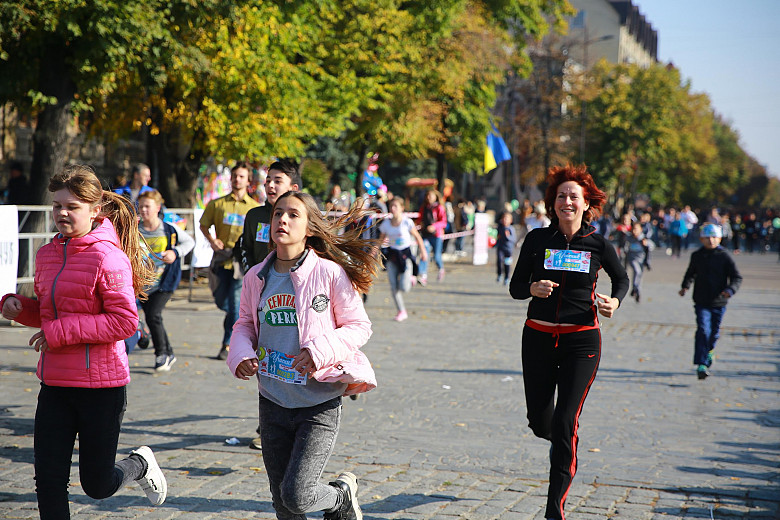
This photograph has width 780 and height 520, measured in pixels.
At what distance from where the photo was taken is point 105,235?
429cm

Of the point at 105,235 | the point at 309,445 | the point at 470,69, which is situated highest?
the point at 470,69

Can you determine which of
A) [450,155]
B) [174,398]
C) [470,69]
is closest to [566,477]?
[174,398]

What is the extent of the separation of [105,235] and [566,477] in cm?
269

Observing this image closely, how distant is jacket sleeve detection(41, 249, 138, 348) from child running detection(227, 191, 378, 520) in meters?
0.50

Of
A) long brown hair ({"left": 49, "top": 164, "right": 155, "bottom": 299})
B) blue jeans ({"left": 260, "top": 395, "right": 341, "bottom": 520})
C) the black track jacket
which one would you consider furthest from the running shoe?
blue jeans ({"left": 260, "top": 395, "right": 341, "bottom": 520})

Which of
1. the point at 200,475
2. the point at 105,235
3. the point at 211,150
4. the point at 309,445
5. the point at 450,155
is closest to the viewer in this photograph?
the point at 309,445

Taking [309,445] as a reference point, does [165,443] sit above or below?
below

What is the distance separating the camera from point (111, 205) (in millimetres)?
4504

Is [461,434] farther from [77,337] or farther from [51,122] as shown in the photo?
[51,122]

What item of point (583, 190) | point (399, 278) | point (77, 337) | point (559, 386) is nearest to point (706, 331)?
point (583, 190)

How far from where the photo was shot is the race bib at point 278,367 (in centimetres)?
402

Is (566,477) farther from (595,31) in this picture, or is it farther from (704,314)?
(595,31)

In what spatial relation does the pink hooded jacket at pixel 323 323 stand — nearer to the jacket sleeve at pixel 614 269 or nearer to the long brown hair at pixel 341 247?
the long brown hair at pixel 341 247

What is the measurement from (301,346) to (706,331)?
7199 mm
